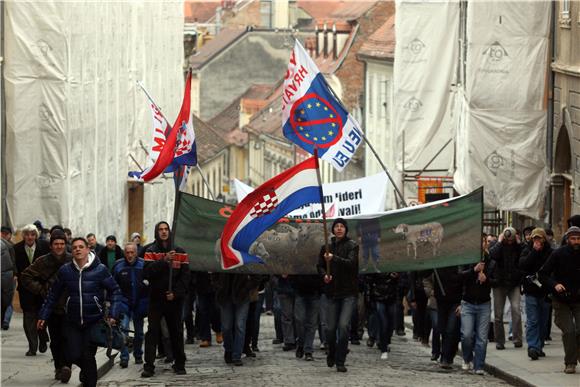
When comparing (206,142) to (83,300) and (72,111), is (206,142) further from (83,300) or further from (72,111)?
(83,300)

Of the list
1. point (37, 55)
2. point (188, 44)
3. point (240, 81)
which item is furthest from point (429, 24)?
point (240, 81)

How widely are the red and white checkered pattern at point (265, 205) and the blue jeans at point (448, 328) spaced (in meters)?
2.32

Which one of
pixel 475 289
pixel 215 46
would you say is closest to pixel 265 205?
pixel 475 289

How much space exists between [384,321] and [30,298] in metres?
4.46

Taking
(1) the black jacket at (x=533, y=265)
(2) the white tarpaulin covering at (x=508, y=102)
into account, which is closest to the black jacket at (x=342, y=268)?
(1) the black jacket at (x=533, y=265)

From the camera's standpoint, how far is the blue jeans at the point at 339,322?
749 inches

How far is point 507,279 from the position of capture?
22.0 meters

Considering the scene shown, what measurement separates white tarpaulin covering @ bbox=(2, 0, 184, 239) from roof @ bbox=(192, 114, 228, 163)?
4401 cm

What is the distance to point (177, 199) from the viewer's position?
1927 cm

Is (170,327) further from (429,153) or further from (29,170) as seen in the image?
(429,153)

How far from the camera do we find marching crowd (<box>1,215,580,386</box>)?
15719 millimetres

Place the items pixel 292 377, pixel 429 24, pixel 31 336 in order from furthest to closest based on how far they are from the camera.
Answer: pixel 429 24 < pixel 31 336 < pixel 292 377

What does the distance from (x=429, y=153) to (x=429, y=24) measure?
3338 millimetres

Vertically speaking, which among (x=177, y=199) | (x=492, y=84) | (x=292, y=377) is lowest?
(x=292, y=377)
